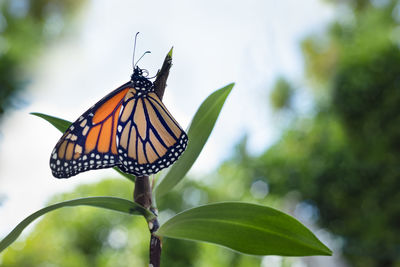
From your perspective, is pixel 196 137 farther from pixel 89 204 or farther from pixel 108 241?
pixel 108 241

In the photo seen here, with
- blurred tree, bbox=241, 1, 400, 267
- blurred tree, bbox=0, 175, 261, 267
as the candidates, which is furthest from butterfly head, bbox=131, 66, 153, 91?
blurred tree, bbox=241, 1, 400, 267

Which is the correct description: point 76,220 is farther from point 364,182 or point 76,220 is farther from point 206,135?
point 364,182

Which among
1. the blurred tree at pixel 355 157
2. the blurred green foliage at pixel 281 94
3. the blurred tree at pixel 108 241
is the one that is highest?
the blurred green foliage at pixel 281 94

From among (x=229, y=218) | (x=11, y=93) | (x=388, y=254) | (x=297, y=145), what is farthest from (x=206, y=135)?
(x=297, y=145)

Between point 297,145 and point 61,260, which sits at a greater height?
point 297,145

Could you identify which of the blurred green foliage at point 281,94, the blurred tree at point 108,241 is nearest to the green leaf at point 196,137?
the blurred tree at point 108,241

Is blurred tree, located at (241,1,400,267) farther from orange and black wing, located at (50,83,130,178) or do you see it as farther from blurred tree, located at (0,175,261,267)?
orange and black wing, located at (50,83,130,178)

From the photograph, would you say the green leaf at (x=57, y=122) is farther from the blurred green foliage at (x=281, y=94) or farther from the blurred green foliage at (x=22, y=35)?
the blurred green foliage at (x=281, y=94)
